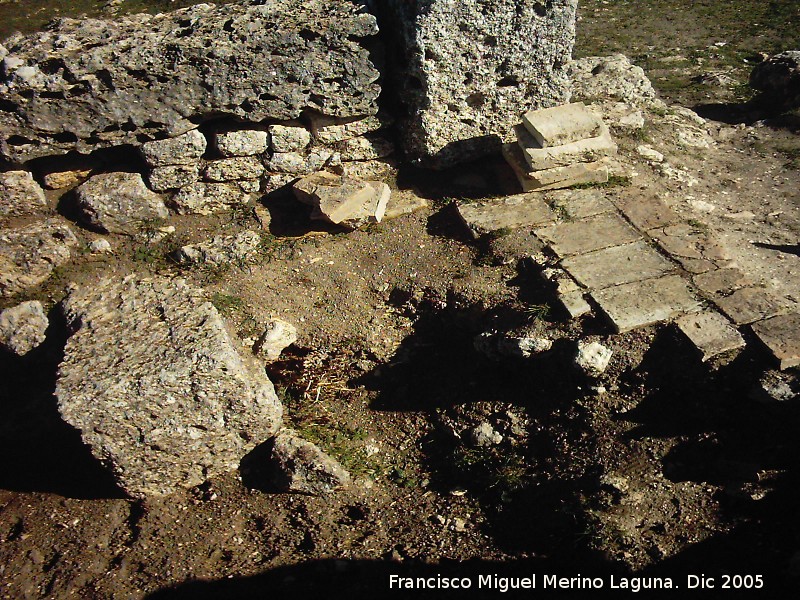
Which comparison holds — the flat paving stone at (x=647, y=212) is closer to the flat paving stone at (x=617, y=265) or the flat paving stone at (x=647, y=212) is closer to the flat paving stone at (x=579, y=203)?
the flat paving stone at (x=579, y=203)

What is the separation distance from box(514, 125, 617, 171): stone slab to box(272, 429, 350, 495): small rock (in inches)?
108

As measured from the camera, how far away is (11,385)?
500 cm

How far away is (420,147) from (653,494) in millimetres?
3229

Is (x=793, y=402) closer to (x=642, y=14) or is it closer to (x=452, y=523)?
(x=452, y=523)

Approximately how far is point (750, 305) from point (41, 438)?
4741 millimetres

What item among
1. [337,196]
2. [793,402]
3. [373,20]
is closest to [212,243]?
[337,196]

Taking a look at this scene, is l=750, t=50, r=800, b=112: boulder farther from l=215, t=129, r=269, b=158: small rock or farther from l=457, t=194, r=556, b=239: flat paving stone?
l=215, t=129, r=269, b=158: small rock

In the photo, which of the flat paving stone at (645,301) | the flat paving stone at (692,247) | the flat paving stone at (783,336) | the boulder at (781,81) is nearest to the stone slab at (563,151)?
the flat paving stone at (692,247)

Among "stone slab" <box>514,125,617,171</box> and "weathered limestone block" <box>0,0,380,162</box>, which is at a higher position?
"weathered limestone block" <box>0,0,380,162</box>

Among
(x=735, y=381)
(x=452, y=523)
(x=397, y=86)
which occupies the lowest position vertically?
(x=452, y=523)

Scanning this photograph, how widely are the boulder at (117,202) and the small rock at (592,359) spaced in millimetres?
3406

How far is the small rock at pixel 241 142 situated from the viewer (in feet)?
18.0

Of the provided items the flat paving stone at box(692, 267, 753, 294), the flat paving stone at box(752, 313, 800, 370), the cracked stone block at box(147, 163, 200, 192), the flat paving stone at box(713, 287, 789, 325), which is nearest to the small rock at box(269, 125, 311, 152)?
the cracked stone block at box(147, 163, 200, 192)

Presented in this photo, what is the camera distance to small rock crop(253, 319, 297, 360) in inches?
193
